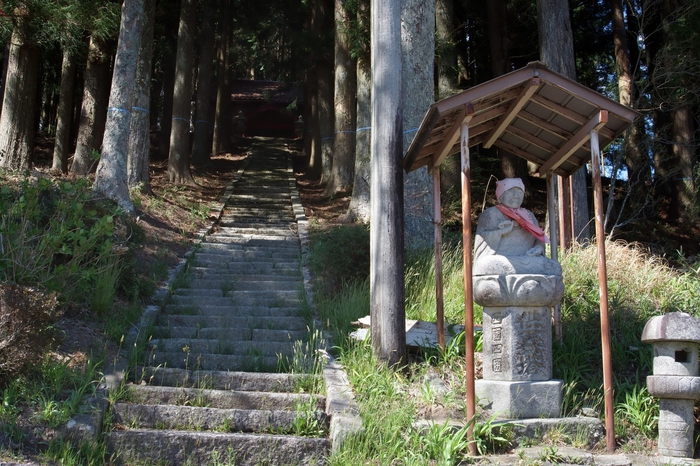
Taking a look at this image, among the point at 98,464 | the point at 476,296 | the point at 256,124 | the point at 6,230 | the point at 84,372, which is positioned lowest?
the point at 98,464

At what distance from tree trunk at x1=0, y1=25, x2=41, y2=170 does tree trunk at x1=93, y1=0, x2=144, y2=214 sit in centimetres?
329

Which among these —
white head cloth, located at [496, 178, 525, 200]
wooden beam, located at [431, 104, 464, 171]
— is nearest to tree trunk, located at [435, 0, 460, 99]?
wooden beam, located at [431, 104, 464, 171]

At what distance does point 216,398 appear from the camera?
5.95 m

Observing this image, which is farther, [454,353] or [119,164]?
[119,164]

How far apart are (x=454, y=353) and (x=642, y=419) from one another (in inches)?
68.8

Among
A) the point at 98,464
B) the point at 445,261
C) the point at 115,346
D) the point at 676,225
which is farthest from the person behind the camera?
the point at 676,225

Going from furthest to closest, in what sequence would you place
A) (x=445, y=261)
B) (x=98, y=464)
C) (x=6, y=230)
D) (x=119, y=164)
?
(x=119, y=164) → (x=445, y=261) → (x=6, y=230) → (x=98, y=464)

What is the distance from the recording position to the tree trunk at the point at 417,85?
9.79 meters

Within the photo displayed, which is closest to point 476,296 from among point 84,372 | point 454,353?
point 454,353

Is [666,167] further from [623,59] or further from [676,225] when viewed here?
[623,59]

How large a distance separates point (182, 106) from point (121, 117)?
5.91 metres

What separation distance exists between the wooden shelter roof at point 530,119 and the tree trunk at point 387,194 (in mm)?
264

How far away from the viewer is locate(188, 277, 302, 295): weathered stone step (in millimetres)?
9516

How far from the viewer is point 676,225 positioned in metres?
17.0
